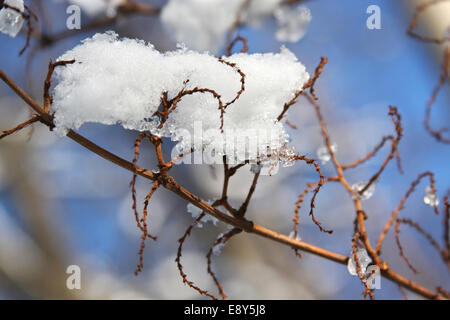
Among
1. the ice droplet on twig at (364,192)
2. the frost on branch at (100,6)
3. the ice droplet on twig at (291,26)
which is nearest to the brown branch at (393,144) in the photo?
the ice droplet on twig at (364,192)

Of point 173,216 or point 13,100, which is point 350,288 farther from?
point 13,100

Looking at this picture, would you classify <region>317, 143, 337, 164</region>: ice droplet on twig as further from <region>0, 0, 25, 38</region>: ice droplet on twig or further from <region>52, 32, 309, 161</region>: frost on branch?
<region>0, 0, 25, 38</region>: ice droplet on twig

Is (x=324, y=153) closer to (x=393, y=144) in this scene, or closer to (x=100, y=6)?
(x=393, y=144)

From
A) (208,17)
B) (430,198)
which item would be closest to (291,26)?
(208,17)

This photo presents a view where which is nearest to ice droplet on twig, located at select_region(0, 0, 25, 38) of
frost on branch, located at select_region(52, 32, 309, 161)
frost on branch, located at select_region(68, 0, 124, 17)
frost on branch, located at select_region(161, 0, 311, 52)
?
frost on branch, located at select_region(52, 32, 309, 161)

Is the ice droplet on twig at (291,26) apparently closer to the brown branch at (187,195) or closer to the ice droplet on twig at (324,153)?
the ice droplet on twig at (324,153)
